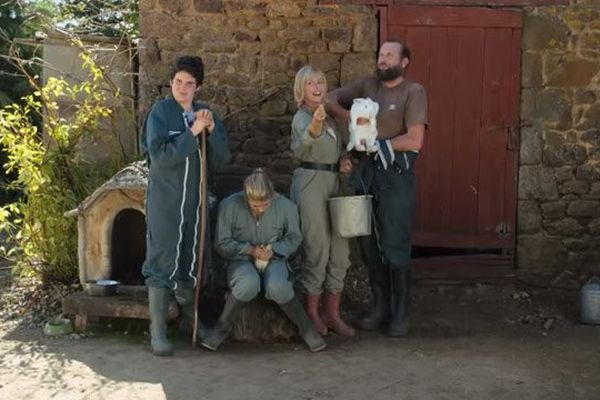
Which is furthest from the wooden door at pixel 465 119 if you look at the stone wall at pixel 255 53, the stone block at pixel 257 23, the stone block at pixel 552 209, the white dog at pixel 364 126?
the white dog at pixel 364 126

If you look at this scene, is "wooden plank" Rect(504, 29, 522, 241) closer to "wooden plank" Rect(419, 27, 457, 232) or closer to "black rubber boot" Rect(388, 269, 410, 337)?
"wooden plank" Rect(419, 27, 457, 232)

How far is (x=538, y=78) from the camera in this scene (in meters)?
5.94

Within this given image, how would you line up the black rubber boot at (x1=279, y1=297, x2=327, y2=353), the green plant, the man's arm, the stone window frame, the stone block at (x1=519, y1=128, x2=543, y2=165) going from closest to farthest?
the black rubber boot at (x1=279, y1=297, x2=327, y2=353) < the man's arm < the green plant < the stone window frame < the stone block at (x1=519, y1=128, x2=543, y2=165)

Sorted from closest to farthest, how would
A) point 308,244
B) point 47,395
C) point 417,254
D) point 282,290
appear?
point 47,395 < point 282,290 < point 308,244 < point 417,254

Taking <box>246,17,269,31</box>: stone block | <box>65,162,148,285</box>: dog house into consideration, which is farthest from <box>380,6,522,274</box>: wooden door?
<box>65,162,148,285</box>: dog house

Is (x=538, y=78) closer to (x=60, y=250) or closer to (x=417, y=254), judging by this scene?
(x=417, y=254)

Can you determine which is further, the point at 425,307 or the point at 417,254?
the point at 417,254

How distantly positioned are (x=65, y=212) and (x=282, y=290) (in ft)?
6.46

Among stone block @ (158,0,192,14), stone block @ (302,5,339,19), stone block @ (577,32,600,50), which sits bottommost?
stone block @ (577,32,600,50)

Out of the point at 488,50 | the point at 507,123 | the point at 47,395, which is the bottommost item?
the point at 47,395

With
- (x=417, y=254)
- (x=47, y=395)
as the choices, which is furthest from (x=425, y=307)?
(x=47, y=395)

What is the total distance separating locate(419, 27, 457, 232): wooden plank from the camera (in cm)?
590

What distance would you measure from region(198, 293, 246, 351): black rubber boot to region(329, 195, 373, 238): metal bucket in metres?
0.77

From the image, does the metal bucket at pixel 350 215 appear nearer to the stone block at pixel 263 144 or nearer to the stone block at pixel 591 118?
the stone block at pixel 263 144
